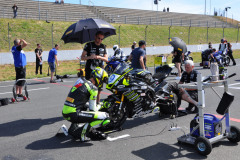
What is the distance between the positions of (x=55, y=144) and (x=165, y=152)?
6.48 ft

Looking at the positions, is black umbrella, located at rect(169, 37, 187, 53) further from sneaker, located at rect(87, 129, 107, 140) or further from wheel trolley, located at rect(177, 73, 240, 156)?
sneaker, located at rect(87, 129, 107, 140)

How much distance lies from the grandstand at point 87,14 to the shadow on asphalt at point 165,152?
97.6 feet

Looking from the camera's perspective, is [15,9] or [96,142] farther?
[15,9]

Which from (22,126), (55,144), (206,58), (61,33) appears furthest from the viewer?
A: (61,33)

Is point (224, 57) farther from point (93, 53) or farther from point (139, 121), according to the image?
point (93, 53)

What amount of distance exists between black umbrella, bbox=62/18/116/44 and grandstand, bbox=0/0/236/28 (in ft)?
86.0

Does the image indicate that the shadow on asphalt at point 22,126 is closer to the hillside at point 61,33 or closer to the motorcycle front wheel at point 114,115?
the motorcycle front wheel at point 114,115

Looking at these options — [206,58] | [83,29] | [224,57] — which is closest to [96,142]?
[83,29]

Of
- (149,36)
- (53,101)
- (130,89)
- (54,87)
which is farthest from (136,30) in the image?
(130,89)

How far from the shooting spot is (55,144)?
15.0ft

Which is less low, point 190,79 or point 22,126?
point 190,79

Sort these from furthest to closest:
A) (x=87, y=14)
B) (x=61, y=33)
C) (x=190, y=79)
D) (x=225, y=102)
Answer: (x=87, y=14) < (x=61, y=33) < (x=190, y=79) < (x=225, y=102)

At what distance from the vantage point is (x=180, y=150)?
4.21 meters

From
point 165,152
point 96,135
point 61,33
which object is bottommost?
point 165,152
